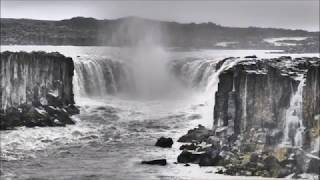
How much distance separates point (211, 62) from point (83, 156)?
34785 mm

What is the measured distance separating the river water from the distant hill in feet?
91.3

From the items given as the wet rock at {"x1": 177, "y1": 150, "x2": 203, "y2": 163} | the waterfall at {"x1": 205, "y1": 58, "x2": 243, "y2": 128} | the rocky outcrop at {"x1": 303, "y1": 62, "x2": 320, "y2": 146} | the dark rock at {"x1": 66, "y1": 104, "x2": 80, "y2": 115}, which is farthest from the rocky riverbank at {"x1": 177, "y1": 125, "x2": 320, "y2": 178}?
the dark rock at {"x1": 66, "y1": 104, "x2": 80, "y2": 115}

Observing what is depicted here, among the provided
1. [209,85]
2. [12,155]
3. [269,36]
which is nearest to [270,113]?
[12,155]

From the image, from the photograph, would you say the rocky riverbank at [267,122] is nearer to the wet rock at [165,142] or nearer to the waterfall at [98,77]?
the wet rock at [165,142]

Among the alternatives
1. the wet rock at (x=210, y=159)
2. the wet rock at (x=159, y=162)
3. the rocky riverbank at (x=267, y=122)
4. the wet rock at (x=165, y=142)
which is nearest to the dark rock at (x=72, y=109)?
the wet rock at (x=165, y=142)

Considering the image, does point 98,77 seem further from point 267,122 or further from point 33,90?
point 267,122

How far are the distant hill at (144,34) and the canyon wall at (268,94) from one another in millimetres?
65069

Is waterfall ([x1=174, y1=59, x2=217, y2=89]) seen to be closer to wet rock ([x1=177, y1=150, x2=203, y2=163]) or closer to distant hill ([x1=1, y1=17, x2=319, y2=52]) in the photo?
distant hill ([x1=1, y1=17, x2=319, y2=52])

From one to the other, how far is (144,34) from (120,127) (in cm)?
5903

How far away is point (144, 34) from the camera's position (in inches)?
4604

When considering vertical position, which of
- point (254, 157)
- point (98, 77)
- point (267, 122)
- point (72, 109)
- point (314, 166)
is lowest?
point (314, 166)

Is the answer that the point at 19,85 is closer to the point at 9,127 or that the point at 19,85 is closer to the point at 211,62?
the point at 9,127

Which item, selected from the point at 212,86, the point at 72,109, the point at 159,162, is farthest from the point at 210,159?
the point at 212,86

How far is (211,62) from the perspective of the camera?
262 ft
